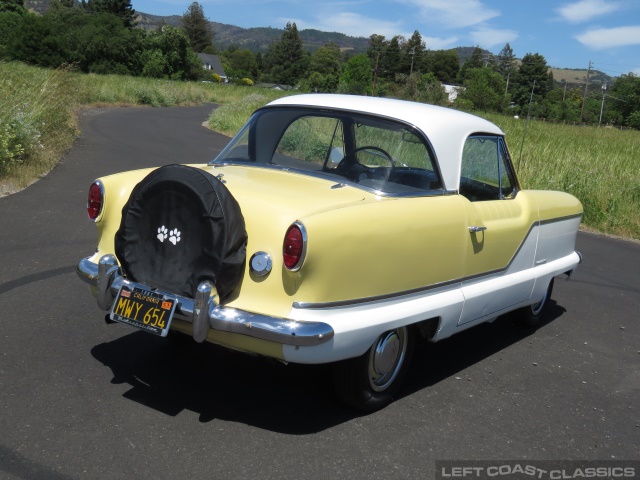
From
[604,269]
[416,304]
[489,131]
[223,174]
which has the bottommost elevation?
[604,269]

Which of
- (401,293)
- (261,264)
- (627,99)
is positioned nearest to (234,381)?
(261,264)

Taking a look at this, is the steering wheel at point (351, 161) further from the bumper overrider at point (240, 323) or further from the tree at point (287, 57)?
the tree at point (287, 57)

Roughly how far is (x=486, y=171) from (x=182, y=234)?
2529 millimetres

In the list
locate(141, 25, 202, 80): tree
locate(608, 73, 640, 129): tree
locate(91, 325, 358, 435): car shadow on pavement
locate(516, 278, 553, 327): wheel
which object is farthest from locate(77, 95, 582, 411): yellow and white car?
locate(608, 73, 640, 129): tree

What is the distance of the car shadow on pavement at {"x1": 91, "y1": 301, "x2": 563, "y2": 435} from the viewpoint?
3.72 meters

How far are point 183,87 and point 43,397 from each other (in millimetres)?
45250

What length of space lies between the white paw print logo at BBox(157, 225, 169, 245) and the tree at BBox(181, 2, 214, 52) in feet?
498

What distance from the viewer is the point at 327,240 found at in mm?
3332

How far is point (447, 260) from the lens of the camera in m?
4.08

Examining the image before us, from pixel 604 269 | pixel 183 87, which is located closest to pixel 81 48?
pixel 183 87

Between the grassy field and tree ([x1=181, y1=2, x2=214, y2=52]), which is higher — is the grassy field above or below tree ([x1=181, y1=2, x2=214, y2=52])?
below

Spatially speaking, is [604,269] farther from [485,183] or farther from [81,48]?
[81,48]

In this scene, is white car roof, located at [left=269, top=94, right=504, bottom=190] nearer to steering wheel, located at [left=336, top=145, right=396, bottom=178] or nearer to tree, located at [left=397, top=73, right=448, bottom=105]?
steering wheel, located at [left=336, top=145, right=396, bottom=178]

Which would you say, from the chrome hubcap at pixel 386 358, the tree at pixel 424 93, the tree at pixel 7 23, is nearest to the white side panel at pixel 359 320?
the chrome hubcap at pixel 386 358
